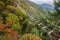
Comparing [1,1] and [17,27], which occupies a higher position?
[1,1]

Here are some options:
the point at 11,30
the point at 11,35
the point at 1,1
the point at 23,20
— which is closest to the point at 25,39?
the point at 11,35

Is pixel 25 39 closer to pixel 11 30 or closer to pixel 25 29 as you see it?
pixel 11 30

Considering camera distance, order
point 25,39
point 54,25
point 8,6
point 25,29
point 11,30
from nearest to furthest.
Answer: point 54,25, point 25,39, point 11,30, point 25,29, point 8,6

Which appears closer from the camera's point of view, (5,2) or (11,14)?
(11,14)

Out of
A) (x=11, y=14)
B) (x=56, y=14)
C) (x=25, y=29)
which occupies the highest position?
(x=56, y=14)

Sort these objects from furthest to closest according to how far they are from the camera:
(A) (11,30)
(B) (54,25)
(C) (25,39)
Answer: (A) (11,30) → (C) (25,39) → (B) (54,25)

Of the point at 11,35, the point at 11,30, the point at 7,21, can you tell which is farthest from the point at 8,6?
the point at 11,35

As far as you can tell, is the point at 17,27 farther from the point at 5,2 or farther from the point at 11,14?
the point at 5,2

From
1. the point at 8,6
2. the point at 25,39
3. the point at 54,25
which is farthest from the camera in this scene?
the point at 8,6

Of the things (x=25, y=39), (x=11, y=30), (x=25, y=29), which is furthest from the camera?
(x=25, y=29)
